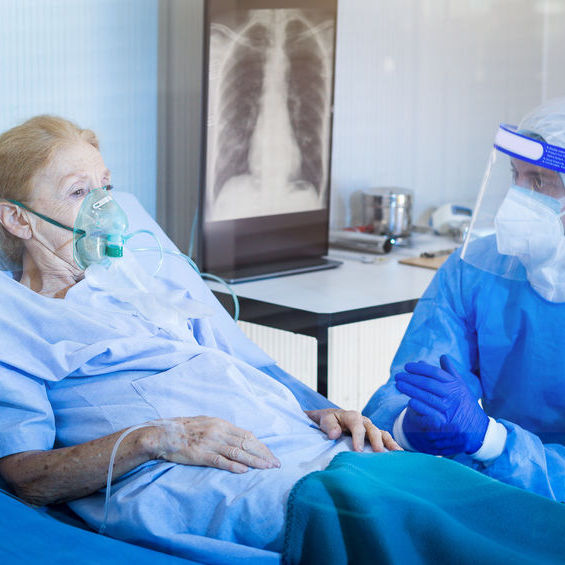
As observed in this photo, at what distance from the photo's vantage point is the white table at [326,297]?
194cm

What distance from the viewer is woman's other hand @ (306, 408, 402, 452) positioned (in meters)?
1.39

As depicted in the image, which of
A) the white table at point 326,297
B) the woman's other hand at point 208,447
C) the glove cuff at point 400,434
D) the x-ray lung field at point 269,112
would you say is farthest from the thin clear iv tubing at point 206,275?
the glove cuff at point 400,434

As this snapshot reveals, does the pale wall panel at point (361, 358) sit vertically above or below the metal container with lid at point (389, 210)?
below

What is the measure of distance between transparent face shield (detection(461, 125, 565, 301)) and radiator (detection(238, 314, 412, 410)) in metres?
0.48

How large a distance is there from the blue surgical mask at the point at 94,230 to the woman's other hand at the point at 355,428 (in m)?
0.47

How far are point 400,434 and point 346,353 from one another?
0.62 m

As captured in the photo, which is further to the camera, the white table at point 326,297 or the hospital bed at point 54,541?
the white table at point 326,297

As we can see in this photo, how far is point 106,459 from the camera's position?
127 centimetres

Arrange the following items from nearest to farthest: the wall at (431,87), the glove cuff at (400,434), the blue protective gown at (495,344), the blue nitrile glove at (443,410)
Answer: the blue nitrile glove at (443,410)
the glove cuff at (400,434)
the blue protective gown at (495,344)
the wall at (431,87)

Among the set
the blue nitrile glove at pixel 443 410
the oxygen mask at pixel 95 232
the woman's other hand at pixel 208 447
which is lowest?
the woman's other hand at pixel 208 447

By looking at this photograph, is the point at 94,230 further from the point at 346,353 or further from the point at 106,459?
the point at 346,353

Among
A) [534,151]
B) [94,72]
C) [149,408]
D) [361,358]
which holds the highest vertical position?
[94,72]

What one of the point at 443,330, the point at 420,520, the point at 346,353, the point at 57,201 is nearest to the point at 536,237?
the point at 443,330

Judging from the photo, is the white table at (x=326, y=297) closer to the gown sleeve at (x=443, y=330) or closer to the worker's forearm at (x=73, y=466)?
the gown sleeve at (x=443, y=330)
